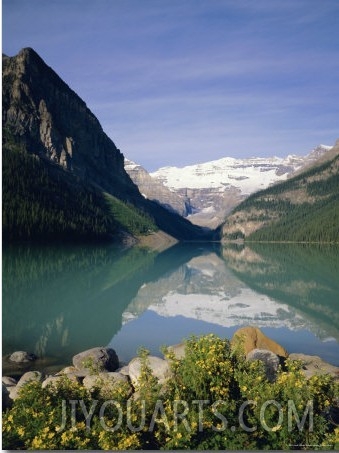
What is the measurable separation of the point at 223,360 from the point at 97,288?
4104 centimetres

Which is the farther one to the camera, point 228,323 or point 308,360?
point 228,323

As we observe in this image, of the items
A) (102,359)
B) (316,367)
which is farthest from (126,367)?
(316,367)

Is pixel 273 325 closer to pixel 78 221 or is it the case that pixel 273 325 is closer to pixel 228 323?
pixel 228 323

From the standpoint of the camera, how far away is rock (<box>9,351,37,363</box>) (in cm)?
2375

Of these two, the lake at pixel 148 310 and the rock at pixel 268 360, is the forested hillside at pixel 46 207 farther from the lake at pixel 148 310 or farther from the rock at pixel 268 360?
the rock at pixel 268 360

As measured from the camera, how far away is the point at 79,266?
74875 millimetres

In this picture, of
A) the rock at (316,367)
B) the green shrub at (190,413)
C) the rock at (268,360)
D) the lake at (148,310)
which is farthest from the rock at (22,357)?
the rock at (316,367)

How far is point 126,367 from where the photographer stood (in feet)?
61.4

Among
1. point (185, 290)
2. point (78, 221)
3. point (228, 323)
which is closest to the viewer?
point (228, 323)

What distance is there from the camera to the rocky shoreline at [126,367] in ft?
45.2

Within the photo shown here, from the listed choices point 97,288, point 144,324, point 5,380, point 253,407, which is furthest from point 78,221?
point 253,407

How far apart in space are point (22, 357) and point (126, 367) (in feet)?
26.2

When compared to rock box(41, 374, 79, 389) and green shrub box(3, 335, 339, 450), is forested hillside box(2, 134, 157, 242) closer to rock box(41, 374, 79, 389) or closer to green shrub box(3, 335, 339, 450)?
rock box(41, 374, 79, 389)

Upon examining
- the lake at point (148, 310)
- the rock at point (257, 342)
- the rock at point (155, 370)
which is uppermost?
the rock at point (155, 370)
